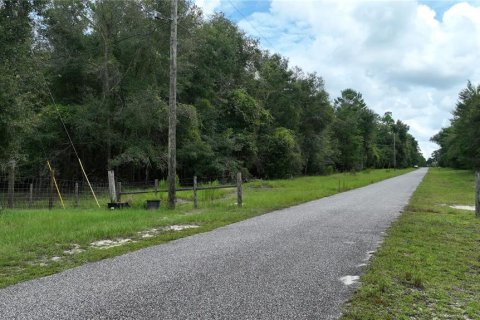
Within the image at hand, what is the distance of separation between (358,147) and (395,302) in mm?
69477

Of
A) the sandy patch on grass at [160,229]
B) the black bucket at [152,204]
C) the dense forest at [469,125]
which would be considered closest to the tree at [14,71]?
the black bucket at [152,204]

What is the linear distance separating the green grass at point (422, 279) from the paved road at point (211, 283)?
Result: 321mm

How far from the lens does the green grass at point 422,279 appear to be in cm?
422

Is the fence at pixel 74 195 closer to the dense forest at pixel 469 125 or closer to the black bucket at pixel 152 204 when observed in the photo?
the black bucket at pixel 152 204

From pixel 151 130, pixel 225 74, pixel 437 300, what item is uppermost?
pixel 225 74

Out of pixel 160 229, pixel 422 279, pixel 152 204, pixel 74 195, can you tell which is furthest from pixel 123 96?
pixel 422 279

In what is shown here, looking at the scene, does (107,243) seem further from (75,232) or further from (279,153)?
(279,153)

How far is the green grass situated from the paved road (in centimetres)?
32

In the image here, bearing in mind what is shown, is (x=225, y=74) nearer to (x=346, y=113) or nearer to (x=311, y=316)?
(x=311, y=316)

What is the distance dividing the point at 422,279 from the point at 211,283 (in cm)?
271

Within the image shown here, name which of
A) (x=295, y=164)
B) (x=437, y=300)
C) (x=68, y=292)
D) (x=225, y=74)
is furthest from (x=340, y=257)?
(x=295, y=164)

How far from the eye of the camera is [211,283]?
5.08 m

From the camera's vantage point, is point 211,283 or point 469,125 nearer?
point 211,283

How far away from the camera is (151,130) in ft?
88.2
